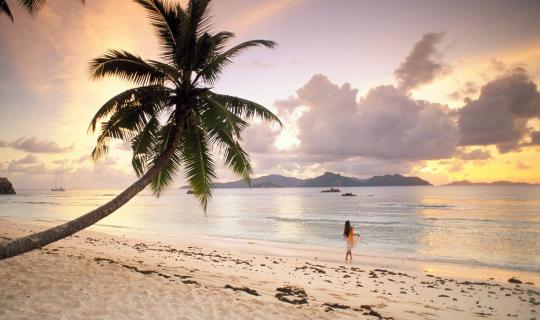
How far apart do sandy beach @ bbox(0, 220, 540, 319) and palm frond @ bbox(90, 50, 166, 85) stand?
17.0 ft

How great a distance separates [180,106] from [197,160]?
2055 millimetres

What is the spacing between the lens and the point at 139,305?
634 cm

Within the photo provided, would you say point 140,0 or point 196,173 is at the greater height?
point 140,0

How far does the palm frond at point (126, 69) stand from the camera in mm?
8156

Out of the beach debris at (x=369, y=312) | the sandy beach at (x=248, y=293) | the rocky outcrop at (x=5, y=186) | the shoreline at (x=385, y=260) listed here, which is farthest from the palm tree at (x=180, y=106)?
the rocky outcrop at (x=5, y=186)

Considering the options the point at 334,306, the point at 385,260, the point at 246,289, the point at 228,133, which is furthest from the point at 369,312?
the point at 385,260

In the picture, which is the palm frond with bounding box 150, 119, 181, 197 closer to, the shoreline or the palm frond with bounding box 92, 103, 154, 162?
the palm frond with bounding box 92, 103, 154, 162

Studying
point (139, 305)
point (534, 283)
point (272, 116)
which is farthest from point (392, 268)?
point (139, 305)

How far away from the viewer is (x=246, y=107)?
949 centimetres

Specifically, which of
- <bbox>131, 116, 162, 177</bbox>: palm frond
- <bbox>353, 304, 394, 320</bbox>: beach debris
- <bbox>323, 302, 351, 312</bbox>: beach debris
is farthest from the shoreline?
<bbox>131, 116, 162, 177</bbox>: palm frond

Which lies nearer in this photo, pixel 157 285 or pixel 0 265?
pixel 157 285

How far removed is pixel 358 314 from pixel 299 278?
4.58 meters

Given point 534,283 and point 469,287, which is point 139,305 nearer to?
point 469,287

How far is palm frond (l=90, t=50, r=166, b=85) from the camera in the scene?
816cm
